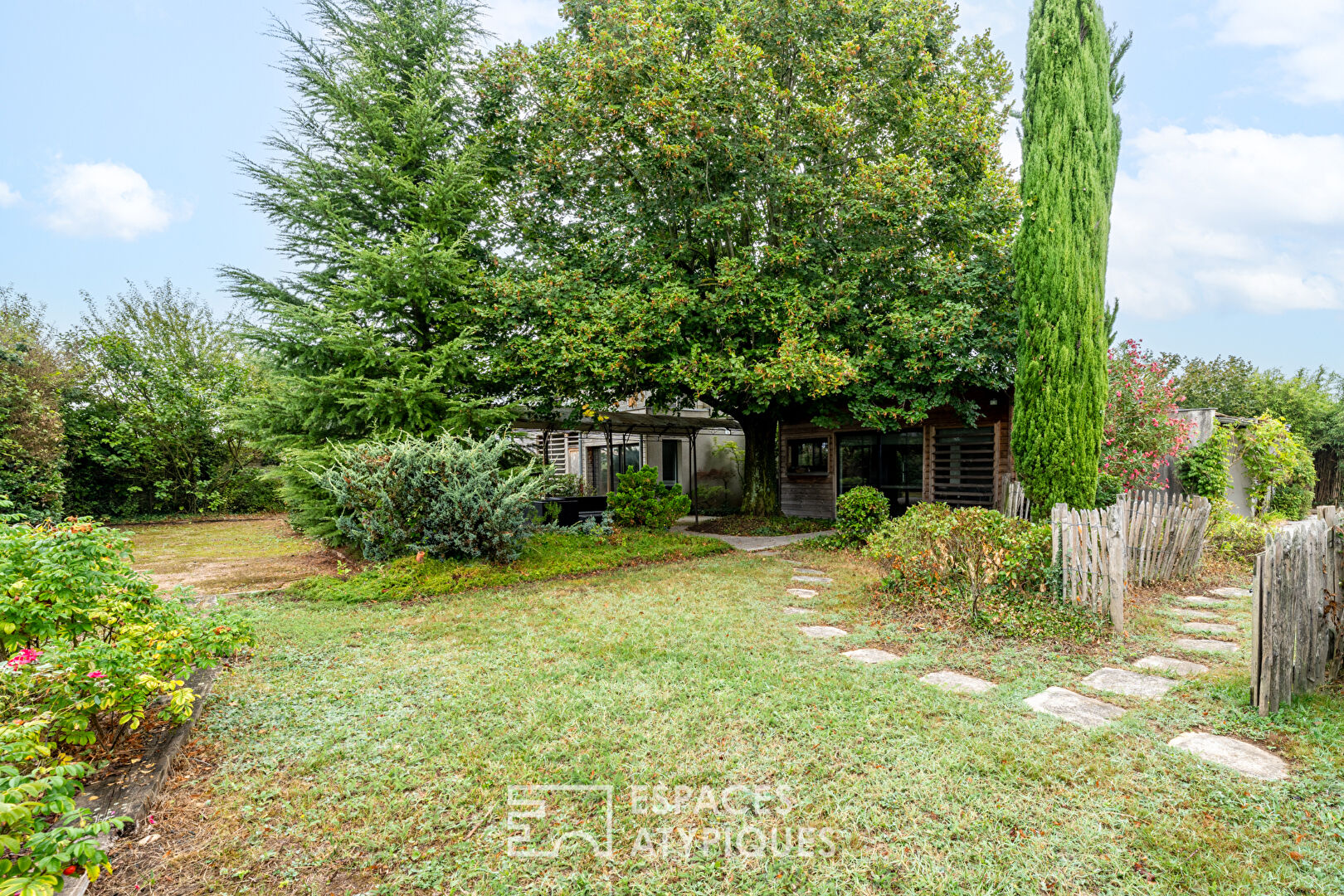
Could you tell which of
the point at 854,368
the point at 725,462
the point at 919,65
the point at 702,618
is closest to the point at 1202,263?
the point at 919,65

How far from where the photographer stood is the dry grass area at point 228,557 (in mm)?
7660

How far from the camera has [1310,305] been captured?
1521 centimetres

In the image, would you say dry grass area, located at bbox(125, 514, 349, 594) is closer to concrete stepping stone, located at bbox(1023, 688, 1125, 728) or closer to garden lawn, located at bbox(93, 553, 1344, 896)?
garden lawn, located at bbox(93, 553, 1344, 896)

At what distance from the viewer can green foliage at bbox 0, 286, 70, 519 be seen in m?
12.3

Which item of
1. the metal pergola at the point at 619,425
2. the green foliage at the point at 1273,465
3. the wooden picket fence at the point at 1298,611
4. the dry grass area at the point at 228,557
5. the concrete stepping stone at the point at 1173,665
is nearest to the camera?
the wooden picket fence at the point at 1298,611

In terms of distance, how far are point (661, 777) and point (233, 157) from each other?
37.9ft

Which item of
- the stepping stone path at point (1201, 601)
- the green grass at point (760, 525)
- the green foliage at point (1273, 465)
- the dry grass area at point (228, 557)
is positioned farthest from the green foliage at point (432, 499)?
the green foliage at point (1273, 465)

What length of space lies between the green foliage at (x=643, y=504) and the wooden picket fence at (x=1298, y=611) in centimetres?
896

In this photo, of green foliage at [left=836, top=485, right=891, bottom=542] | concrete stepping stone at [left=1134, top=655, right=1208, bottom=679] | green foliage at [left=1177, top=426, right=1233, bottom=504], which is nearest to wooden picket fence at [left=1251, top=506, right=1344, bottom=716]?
concrete stepping stone at [left=1134, top=655, right=1208, bottom=679]

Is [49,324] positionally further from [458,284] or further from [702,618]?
[702,618]

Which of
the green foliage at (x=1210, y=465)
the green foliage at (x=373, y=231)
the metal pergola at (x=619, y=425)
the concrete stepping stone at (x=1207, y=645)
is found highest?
the green foliage at (x=373, y=231)

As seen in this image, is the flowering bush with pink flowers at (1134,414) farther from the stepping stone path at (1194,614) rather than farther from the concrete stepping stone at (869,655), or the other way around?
the concrete stepping stone at (869,655)

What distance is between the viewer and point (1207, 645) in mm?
4680
